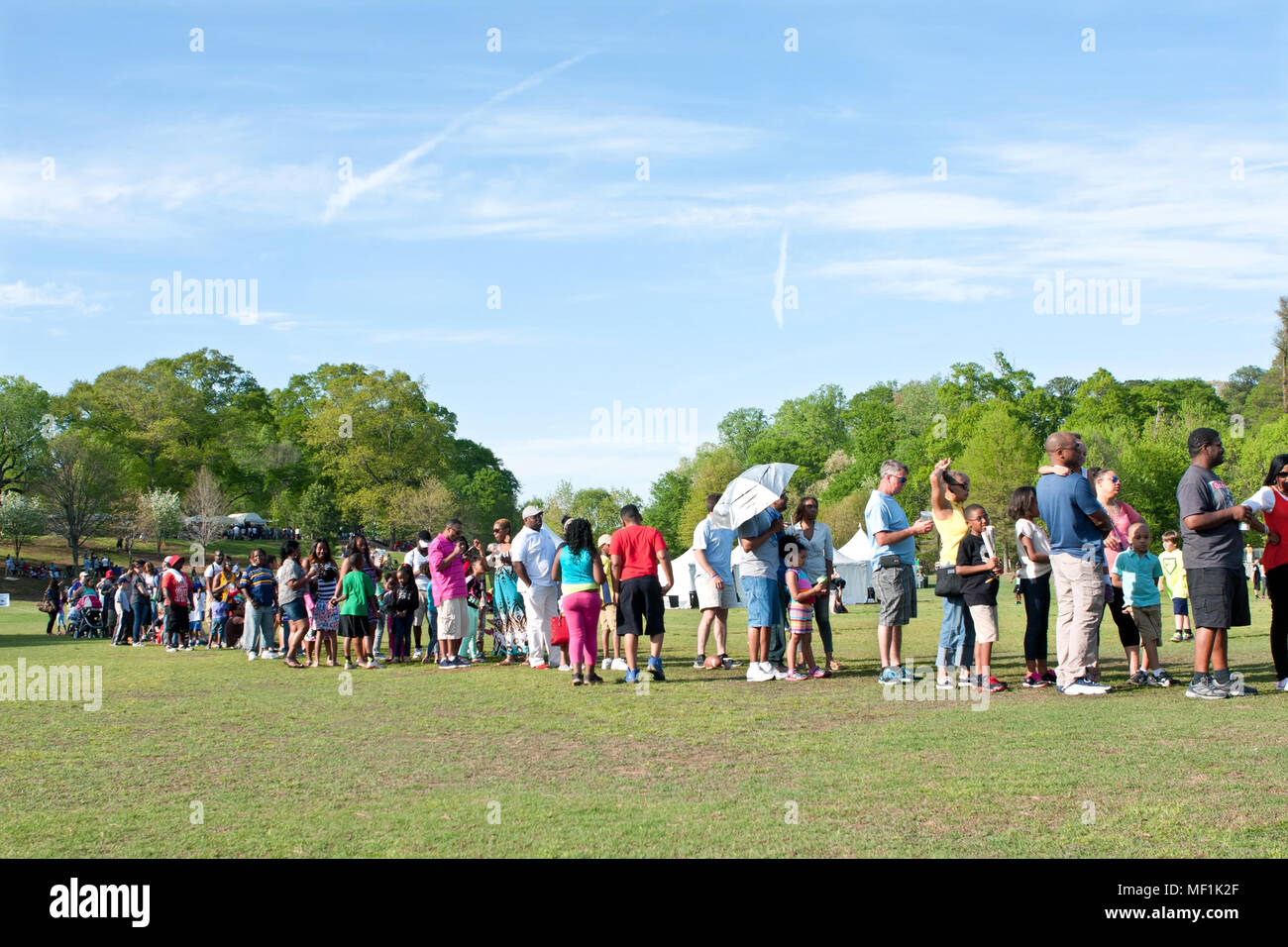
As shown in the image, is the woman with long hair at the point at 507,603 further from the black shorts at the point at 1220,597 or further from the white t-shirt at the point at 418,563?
the black shorts at the point at 1220,597

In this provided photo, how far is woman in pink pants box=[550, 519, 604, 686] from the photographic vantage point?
1224 centimetres

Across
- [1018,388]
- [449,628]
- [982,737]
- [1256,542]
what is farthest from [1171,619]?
[1018,388]

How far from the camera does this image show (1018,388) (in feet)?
255

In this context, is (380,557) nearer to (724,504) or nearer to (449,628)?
(449,628)

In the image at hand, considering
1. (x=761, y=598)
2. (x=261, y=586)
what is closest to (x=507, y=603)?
(x=261, y=586)

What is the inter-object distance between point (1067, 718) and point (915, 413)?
284 feet

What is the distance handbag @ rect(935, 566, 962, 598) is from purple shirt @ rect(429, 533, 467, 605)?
7.19m

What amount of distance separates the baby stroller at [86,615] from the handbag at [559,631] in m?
18.2

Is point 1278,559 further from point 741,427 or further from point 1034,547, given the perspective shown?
point 741,427

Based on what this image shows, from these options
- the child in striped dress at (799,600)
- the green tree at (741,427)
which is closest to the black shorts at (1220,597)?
the child in striped dress at (799,600)

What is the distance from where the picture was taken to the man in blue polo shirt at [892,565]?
1136 centimetres

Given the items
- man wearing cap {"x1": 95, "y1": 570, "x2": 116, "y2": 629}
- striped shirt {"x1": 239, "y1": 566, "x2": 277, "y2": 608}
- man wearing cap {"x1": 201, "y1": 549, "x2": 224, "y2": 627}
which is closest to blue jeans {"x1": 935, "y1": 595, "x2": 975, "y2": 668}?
striped shirt {"x1": 239, "y1": 566, "x2": 277, "y2": 608}

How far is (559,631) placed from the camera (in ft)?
46.1
